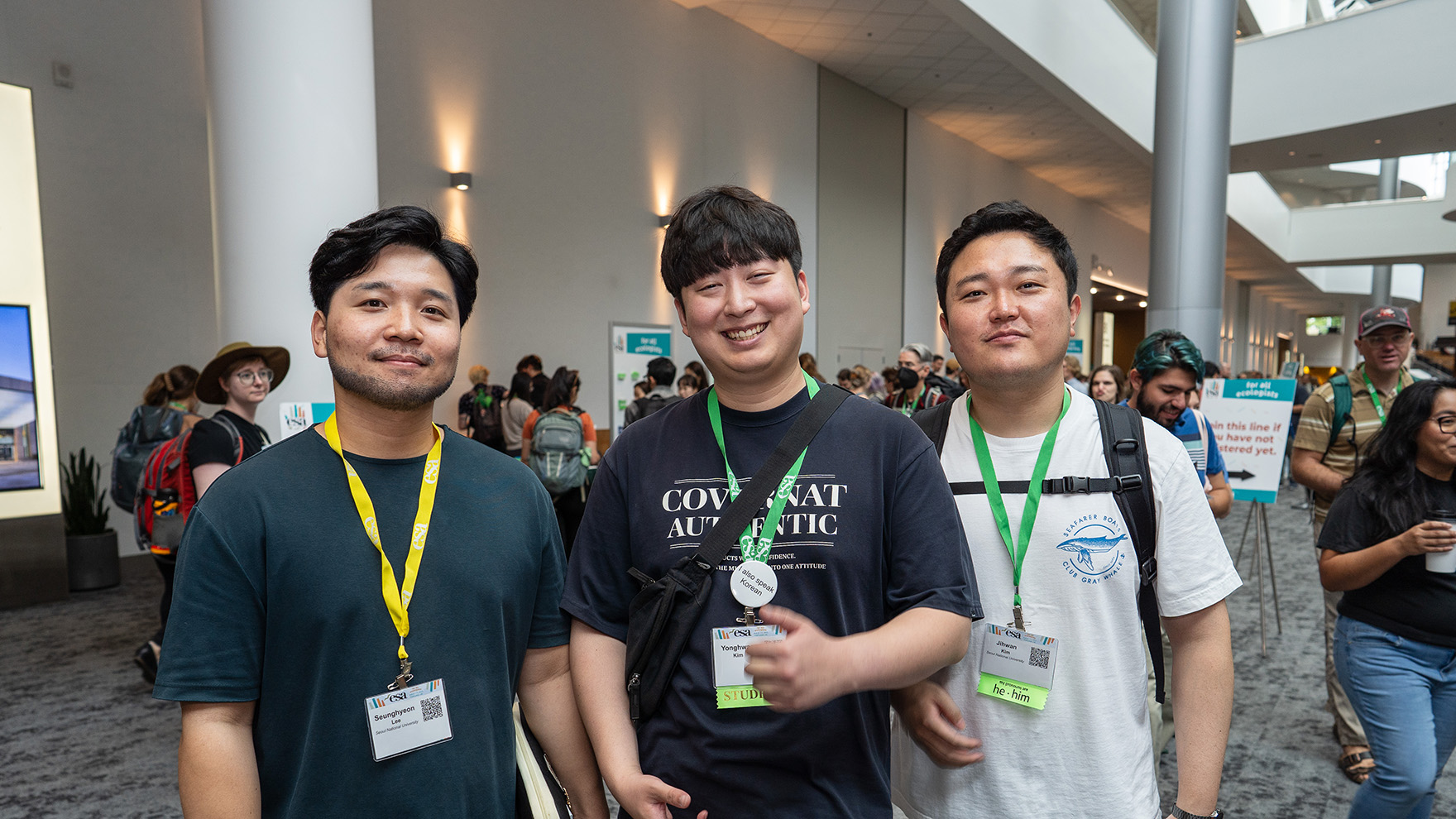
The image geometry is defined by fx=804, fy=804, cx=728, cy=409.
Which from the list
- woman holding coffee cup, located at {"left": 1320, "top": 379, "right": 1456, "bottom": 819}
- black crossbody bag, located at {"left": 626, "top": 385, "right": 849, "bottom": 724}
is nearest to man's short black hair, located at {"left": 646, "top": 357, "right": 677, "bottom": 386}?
woman holding coffee cup, located at {"left": 1320, "top": 379, "right": 1456, "bottom": 819}

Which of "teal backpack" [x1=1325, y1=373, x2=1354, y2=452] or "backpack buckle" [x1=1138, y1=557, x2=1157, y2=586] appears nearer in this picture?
"backpack buckle" [x1=1138, y1=557, x2=1157, y2=586]

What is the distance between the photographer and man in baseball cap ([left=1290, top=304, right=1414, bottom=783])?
3.44 m

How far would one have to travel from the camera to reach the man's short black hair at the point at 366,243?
1.29 metres

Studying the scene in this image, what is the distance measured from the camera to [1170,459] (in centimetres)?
138

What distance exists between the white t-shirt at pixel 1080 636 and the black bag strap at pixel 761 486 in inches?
14.5

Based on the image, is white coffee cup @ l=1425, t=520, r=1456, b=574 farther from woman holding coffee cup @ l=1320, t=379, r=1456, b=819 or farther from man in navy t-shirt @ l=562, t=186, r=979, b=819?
man in navy t-shirt @ l=562, t=186, r=979, b=819

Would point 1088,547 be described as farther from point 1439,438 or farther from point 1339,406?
point 1339,406

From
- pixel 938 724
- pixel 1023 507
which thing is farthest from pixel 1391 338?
pixel 938 724

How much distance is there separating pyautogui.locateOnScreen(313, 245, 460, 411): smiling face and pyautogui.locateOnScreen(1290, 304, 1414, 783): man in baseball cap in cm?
369

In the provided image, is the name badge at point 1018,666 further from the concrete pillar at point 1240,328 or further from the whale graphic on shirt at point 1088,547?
the concrete pillar at point 1240,328

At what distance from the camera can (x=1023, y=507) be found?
54.8 inches

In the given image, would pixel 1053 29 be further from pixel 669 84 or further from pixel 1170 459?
pixel 1170 459

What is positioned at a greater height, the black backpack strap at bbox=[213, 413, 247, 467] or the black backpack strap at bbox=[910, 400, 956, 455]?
the black backpack strap at bbox=[910, 400, 956, 455]

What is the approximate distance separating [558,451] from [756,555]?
4.41 m
